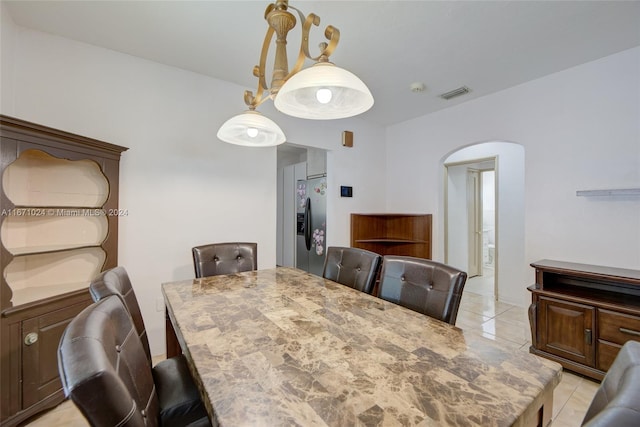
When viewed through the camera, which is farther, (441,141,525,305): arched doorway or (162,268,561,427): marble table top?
(441,141,525,305): arched doorway

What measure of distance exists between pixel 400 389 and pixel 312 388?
252 mm

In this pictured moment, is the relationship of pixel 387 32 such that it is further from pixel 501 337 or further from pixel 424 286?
pixel 501 337

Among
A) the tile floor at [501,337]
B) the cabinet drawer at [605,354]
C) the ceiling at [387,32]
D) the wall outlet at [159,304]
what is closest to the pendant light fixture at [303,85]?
the ceiling at [387,32]

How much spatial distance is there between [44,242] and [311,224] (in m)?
3.01

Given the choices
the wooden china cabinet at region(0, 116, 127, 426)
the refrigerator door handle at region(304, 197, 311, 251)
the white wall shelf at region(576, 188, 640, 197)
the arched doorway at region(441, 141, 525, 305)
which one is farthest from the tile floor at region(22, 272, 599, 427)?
the refrigerator door handle at region(304, 197, 311, 251)

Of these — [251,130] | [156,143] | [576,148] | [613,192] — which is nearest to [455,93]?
[576,148]

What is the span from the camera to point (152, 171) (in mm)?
2500

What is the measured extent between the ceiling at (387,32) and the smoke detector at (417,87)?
0.10 metres

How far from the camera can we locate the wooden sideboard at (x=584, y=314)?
1991 mm

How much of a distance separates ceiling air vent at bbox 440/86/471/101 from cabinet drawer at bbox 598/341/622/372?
8.42 ft

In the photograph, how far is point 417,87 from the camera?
2906 millimetres

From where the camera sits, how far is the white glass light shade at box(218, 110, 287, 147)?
1645 millimetres

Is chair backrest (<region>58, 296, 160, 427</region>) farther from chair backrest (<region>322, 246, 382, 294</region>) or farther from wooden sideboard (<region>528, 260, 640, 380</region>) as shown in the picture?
wooden sideboard (<region>528, 260, 640, 380</region>)

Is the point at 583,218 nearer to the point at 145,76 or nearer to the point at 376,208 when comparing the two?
the point at 376,208
